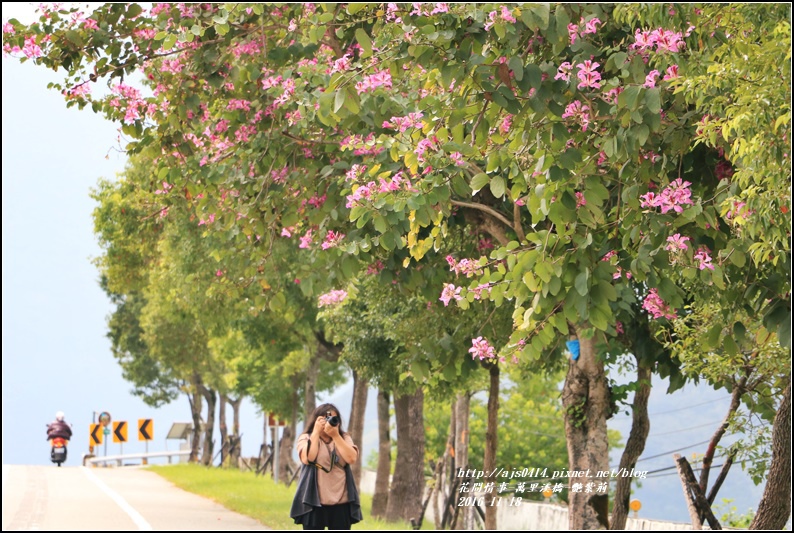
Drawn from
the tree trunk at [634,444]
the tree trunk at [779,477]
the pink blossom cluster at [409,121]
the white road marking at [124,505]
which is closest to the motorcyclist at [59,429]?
the white road marking at [124,505]

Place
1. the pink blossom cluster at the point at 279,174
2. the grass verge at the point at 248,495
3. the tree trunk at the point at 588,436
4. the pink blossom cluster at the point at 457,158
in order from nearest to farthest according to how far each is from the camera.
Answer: the pink blossom cluster at the point at 457,158, the pink blossom cluster at the point at 279,174, the tree trunk at the point at 588,436, the grass verge at the point at 248,495

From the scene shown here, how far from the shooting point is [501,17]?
680 cm

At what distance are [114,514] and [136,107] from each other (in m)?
9.07

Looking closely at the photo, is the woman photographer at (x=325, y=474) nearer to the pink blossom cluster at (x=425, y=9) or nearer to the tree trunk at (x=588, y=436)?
the tree trunk at (x=588, y=436)

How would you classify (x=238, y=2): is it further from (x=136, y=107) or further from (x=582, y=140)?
(x=582, y=140)

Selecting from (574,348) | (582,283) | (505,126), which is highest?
(505,126)

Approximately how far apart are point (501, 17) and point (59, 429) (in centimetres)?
3145

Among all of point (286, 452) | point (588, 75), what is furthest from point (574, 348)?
point (286, 452)

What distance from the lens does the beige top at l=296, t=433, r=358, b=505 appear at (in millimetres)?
10297

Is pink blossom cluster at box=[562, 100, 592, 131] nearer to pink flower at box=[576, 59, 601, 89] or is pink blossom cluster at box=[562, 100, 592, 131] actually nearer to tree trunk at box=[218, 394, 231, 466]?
pink flower at box=[576, 59, 601, 89]

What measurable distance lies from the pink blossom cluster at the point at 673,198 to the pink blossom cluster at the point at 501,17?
54.4 inches

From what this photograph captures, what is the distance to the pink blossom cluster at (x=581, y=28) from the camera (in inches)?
290

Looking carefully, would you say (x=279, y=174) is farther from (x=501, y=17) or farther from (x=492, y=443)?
(x=492, y=443)

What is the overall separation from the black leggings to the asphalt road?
5860 millimetres
